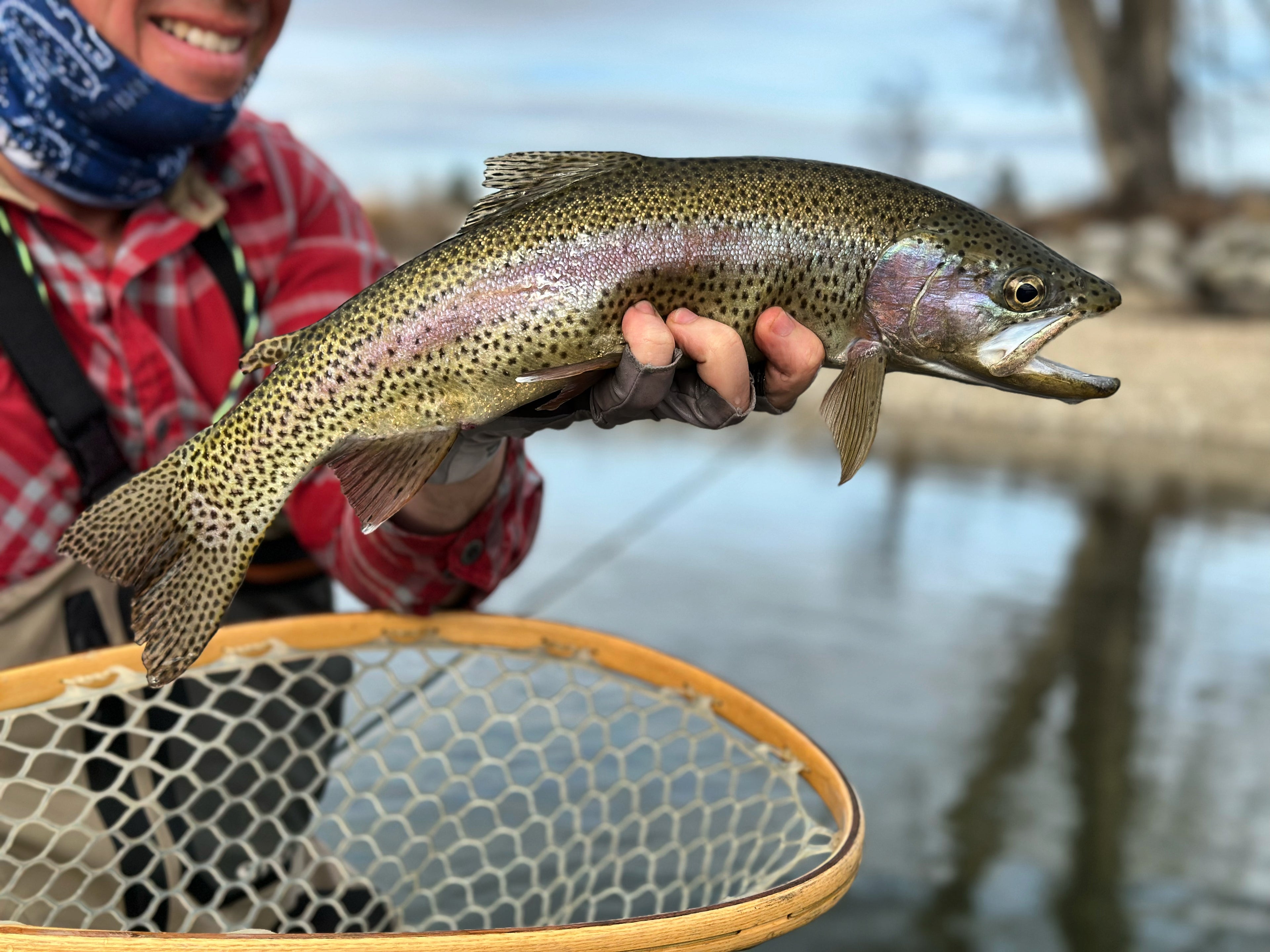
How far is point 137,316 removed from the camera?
6.87 ft

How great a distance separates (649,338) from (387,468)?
0.38 metres

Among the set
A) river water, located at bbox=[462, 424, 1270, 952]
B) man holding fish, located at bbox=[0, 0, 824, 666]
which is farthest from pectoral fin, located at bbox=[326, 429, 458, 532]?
river water, located at bbox=[462, 424, 1270, 952]

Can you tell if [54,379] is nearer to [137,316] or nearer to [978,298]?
[137,316]

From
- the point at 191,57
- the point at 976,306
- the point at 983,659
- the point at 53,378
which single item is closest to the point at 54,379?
the point at 53,378

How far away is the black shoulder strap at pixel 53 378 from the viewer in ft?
6.39

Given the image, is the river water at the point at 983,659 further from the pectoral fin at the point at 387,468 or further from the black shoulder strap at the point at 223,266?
the black shoulder strap at the point at 223,266

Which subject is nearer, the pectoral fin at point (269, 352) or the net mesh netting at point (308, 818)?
the pectoral fin at point (269, 352)

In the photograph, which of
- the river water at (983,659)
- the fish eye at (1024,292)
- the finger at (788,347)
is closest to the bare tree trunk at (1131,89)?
the river water at (983,659)

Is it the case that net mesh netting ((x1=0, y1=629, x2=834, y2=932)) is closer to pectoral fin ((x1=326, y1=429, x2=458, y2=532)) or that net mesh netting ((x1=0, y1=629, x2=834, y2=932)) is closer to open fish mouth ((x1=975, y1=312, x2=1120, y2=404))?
pectoral fin ((x1=326, y1=429, x2=458, y2=532))

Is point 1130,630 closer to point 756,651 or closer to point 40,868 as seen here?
point 756,651

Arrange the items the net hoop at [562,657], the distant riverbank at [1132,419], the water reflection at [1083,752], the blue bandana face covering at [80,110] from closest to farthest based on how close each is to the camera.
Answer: the net hoop at [562,657]
the blue bandana face covering at [80,110]
the water reflection at [1083,752]
the distant riverbank at [1132,419]

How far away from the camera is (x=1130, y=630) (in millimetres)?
4289

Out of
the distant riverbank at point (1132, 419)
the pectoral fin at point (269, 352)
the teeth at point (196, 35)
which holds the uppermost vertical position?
the teeth at point (196, 35)

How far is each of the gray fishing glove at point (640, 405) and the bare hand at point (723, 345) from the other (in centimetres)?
1
